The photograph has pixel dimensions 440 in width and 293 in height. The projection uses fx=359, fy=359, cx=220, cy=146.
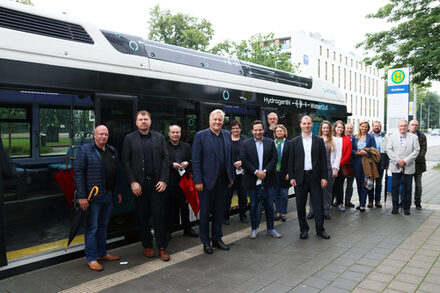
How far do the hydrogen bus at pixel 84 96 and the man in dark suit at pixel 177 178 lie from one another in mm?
258

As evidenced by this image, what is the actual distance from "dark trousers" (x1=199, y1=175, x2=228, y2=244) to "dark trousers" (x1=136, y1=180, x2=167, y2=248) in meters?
0.57

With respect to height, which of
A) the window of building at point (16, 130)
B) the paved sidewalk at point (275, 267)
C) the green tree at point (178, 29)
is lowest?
the paved sidewalk at point (275, 267)

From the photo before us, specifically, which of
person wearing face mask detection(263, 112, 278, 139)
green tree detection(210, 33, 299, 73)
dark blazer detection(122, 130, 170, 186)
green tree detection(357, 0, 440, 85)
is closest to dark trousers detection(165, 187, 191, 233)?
dark blazer detection(122, 130, 170, 186)

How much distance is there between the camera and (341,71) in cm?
6506

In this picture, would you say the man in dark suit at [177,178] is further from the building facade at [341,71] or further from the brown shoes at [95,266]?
the building facade at [341,71]

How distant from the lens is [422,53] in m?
13.7

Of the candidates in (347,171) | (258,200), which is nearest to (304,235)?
(258,200)

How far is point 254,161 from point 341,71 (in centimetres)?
6475

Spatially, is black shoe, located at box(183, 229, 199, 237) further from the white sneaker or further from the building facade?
the building facade

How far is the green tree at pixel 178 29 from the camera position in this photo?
34.2 metres

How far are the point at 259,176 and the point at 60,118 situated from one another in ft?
14.7

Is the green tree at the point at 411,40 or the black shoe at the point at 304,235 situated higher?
the green tree at the point at 411,40

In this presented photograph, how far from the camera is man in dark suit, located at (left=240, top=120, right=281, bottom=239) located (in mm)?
5555

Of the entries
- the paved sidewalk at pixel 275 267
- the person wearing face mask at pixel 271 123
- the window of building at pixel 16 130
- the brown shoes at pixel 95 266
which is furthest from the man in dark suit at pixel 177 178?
the window of building at pixel 16 130
